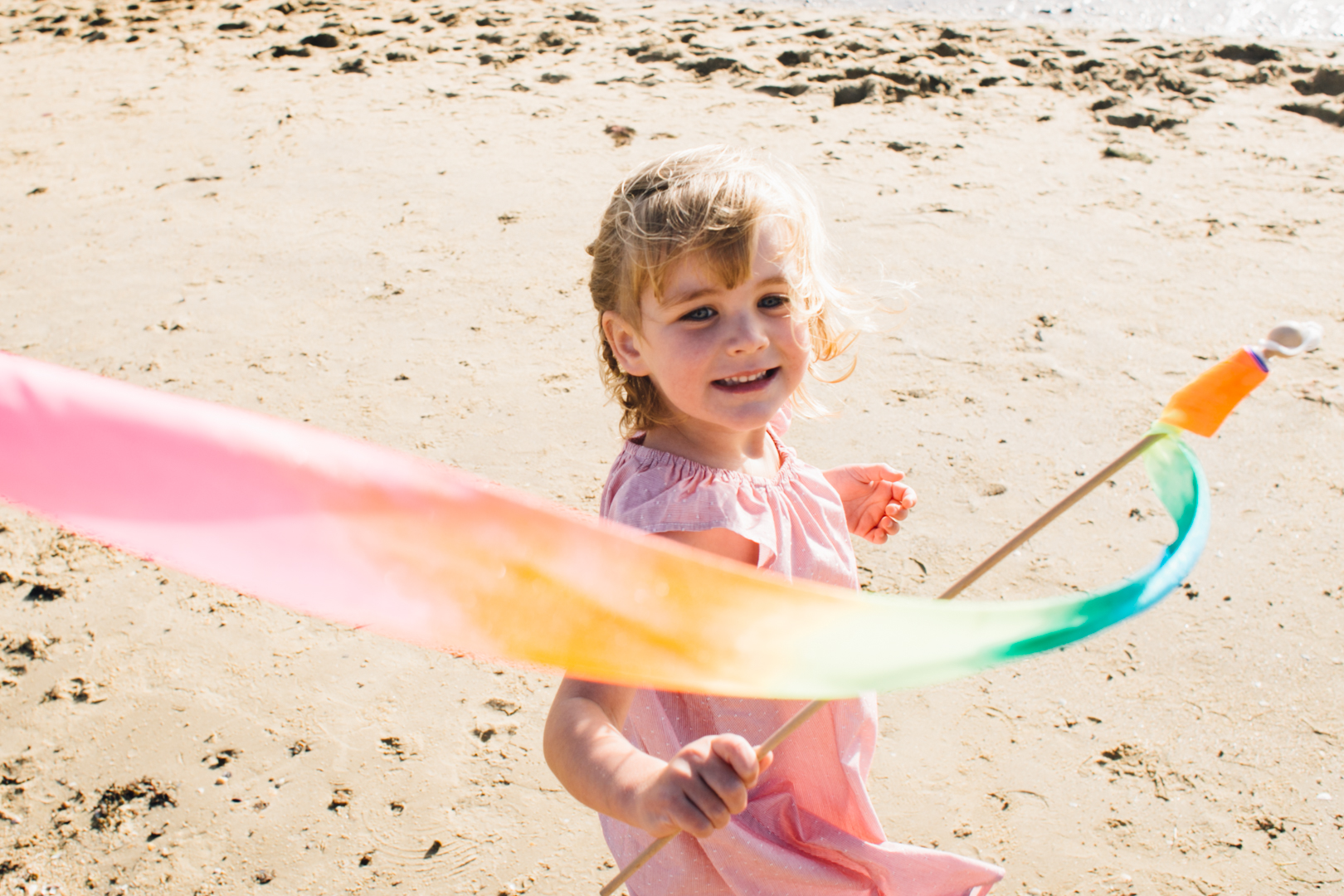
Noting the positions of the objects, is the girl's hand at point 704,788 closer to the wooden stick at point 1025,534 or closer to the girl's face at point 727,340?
the wooden stick at point 1025,534

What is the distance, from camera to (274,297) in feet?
13.8

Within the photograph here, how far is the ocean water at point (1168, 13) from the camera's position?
6.73 m

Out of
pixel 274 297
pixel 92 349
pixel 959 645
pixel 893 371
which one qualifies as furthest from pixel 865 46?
pixel 959 645

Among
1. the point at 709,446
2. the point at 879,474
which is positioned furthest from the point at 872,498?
the point at 709,446

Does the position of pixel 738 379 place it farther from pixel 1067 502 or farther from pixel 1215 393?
pixel 1215 393

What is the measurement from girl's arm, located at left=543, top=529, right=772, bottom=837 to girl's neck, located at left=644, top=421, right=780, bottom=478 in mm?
149

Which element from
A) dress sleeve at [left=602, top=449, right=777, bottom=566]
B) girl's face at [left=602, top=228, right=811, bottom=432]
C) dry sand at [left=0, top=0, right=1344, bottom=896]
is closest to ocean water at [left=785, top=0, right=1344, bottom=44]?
dry sand at [left=0, top=0, right=1344, bottom=896]

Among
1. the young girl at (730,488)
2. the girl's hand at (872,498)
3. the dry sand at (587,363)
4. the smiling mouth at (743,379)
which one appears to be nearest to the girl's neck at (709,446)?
the young girl at (730,488)

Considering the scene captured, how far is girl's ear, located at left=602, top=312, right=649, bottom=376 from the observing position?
160cm

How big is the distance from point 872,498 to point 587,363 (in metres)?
1.97

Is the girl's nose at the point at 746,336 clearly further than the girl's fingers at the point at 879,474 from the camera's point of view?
No

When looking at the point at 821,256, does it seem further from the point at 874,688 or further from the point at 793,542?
the point at 874,688

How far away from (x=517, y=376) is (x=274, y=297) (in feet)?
3.71

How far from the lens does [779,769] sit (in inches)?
64.3
